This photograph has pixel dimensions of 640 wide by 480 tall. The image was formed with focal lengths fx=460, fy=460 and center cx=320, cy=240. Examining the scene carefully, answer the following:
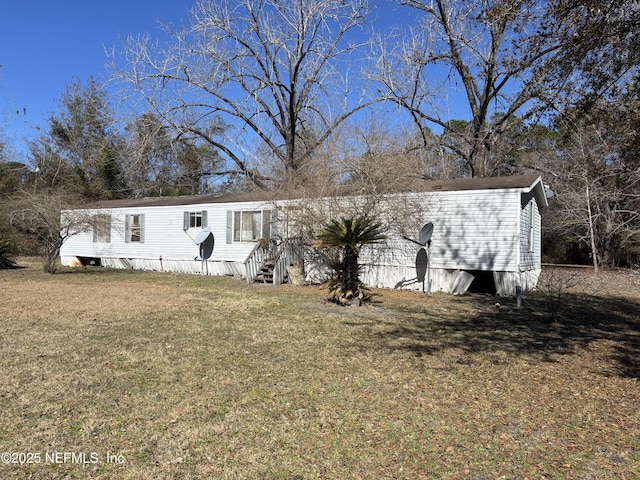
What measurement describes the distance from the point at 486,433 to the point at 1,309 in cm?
844

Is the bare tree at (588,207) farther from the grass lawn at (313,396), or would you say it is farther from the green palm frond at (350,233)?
the grass lawn at (313,396)

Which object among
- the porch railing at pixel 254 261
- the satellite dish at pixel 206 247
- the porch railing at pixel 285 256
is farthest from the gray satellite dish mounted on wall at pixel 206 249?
the porch railing at pixel 285 256

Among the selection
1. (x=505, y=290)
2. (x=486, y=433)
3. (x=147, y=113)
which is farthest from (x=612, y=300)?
(x=147, y=113)

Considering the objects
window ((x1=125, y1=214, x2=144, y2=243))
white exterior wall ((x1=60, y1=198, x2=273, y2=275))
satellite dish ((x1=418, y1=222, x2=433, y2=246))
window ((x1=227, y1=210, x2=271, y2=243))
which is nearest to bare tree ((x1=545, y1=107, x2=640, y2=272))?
satellite dish ((x1=418, y1=222, x2=433, y2=246))

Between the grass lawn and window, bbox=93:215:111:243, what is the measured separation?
9007 mm

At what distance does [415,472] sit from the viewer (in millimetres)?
2826

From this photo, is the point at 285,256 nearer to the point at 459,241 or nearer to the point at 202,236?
the point at 202,236

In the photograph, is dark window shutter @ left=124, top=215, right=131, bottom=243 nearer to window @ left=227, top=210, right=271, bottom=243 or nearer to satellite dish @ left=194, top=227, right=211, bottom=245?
satellite dish @ left=194, top=227, right=211, bottom=245

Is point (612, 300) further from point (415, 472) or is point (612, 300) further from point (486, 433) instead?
point (415, 472)

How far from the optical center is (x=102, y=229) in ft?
59.3

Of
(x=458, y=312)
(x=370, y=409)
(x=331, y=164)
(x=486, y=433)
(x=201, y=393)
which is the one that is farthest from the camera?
(x=331, y=164)

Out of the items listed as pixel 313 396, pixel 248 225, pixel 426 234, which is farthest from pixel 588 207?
pixel 313 396

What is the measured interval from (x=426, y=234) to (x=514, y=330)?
4.46 metres

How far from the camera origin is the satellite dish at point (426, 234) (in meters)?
11.5
